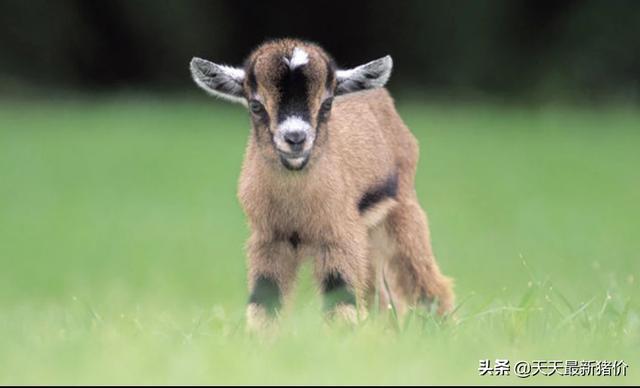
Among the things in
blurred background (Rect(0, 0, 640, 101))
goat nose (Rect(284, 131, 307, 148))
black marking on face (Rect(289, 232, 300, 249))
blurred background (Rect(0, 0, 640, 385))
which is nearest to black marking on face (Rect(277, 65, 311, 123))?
goat nose (Rect(284, 131, 307, 148))

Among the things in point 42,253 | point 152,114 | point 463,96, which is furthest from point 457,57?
point 42,253

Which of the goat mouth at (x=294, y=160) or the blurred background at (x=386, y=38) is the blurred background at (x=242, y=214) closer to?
→ the blurred background at (x=386, y=38)

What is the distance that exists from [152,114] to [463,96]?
267 inches

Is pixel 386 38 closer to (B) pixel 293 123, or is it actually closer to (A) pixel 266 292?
(A) pixel 266 292

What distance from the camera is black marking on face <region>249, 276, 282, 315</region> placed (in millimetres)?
8922

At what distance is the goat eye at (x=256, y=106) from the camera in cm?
887

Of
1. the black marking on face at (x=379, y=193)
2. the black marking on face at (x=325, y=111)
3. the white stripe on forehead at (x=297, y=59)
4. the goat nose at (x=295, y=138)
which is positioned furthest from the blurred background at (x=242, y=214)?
the white stripe on forehead at (x=297, y=59)

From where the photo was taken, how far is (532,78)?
103 feet

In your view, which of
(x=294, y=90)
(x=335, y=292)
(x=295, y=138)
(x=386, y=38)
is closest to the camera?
(x=295, y=138)

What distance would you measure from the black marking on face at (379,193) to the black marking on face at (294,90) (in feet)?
3.60

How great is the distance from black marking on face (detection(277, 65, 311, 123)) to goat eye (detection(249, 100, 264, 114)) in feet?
0.68

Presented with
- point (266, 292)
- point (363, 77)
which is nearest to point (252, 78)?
point (363, 77)

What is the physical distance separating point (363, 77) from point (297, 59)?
2.52ft

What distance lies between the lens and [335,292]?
348 inches
